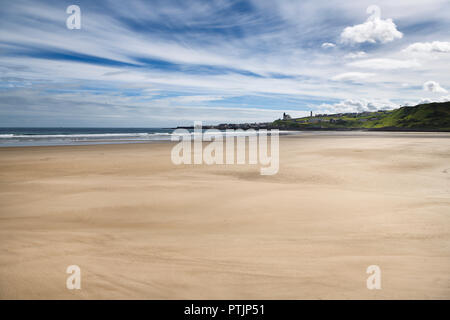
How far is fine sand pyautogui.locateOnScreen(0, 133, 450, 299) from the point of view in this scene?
10.2 feet

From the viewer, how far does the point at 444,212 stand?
18.3 feet

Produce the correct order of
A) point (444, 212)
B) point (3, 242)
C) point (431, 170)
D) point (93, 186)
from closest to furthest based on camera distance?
point (3, 242), point (444, 212), point (93, 186), point (431, 170)

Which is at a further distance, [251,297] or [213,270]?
[213,270]

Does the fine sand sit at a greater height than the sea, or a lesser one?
lesser

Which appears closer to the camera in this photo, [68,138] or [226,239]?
[226,239]

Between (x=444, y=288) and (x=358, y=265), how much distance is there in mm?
925

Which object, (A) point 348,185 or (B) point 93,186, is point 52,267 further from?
(A) point 348,185

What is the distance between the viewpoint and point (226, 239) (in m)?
4.41

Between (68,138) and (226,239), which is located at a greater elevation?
(68,138)

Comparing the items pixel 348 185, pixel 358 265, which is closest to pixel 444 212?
pixel 348 185

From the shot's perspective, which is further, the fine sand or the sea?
the sea
